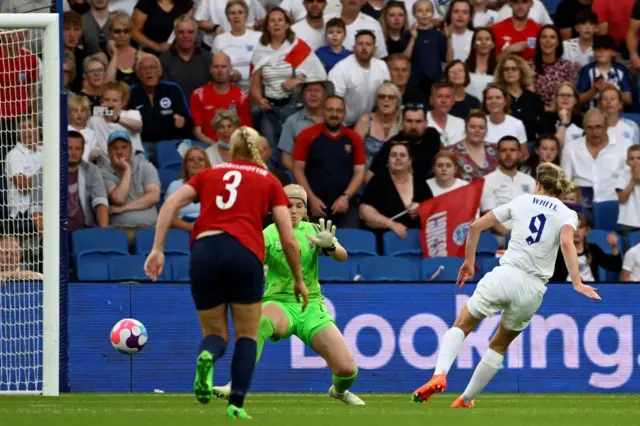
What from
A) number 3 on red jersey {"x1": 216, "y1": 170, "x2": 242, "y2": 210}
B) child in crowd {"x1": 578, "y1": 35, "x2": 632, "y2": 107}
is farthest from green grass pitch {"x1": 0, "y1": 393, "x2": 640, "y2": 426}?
child in crowd {"x1": 578, "y1": 35, "x2": 632, "y2": 107}

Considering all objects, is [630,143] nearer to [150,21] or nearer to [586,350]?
[586,350]

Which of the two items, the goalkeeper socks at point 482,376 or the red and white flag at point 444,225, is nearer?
the goalkeeper socks at point 482,376

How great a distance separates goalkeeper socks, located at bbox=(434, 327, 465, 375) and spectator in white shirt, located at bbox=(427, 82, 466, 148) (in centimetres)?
677

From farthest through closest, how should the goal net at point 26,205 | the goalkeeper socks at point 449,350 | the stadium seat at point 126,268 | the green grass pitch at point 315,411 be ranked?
the stadium seat at point 126,268
the goal net at point 26,205
the goalkeeper socks at point 449,350
the green grass pitch at point 315,411

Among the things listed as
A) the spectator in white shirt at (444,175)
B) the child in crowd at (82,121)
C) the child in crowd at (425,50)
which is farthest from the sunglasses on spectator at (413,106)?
the child in crowd at (82,121)

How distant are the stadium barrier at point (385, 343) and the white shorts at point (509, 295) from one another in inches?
152

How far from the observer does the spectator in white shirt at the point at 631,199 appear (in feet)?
57.5

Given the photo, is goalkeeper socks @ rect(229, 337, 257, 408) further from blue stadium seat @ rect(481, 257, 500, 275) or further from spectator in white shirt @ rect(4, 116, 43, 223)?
blue stadium seat @ rect(481, 257, 500, 275)

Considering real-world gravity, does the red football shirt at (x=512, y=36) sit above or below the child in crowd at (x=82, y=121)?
above

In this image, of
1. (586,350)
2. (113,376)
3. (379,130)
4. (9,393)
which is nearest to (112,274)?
(113,376)

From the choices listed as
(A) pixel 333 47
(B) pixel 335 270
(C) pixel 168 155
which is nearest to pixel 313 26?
(A) pixel 333 47

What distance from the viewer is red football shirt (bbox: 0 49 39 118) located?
1412cm

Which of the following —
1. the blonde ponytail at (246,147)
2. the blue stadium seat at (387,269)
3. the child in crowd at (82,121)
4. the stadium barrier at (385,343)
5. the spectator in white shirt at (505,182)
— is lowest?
the stadium barrier at (385,343)

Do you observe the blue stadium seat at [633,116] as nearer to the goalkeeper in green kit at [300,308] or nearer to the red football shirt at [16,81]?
the goalkeeper in green kit at [300,308]
